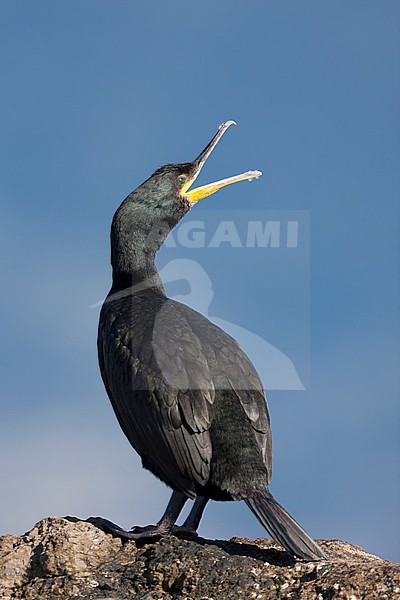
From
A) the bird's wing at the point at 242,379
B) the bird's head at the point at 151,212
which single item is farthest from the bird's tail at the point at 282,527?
the bird's head at the point at 151,212

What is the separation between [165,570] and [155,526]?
0.69 metres

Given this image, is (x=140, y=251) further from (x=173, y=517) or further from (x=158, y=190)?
(x=173, y=517)

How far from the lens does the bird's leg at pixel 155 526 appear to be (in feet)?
20.5

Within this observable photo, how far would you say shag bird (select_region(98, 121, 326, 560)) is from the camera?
6.23 meters

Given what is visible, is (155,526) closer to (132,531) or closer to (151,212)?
(132,531)

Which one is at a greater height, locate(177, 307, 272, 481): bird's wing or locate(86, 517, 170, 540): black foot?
locate(177, 307, 272, 481): bird's wing

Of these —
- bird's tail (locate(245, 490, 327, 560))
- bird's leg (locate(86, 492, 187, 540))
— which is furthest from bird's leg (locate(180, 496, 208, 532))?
bird's tail (locate(245, 490, 327, 560))

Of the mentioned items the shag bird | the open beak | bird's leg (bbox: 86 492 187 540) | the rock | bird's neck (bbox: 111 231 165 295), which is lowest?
the rock

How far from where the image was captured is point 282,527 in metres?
5.82

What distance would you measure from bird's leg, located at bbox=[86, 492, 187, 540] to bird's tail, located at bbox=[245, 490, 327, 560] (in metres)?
0.57

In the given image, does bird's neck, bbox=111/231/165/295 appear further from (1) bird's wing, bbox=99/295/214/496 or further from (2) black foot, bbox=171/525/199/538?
(2) black foot, bbox=171/525/199/538

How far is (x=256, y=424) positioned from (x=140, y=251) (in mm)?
1997

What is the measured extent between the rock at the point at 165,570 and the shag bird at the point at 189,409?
0.64 feet

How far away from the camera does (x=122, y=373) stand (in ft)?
22.0
